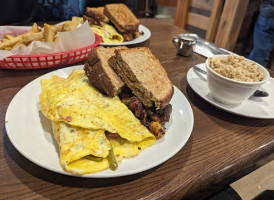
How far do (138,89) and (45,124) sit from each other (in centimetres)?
61

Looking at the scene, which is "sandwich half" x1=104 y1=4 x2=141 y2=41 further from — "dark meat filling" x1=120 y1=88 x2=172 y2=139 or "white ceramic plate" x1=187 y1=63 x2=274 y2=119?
"dark meat filling" x1=120 y1=88 x2=172 y2=139

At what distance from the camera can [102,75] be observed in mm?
1341

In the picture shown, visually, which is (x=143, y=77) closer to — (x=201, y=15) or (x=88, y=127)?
(x=88, y=127)

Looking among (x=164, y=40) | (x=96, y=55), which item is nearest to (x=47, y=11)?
(x=164, y=40)

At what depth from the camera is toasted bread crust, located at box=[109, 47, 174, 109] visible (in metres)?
1.29

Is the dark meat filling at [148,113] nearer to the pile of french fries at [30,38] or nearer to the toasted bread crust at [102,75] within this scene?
the toasted bread crust at [102,75]

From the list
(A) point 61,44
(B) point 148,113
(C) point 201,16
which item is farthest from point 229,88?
(C) point 201,16

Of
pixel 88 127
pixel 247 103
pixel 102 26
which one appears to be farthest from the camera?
pixel 102 26

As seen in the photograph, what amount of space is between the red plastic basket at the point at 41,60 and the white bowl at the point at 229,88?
113 centimetres

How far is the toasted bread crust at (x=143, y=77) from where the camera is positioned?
1.29m

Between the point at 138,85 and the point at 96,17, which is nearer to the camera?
the point at 138,85

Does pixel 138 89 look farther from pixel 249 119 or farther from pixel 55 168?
pixel 249 119

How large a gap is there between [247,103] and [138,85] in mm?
939

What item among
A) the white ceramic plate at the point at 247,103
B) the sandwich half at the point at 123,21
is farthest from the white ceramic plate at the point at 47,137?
the sandwich half at the point at 123,21
